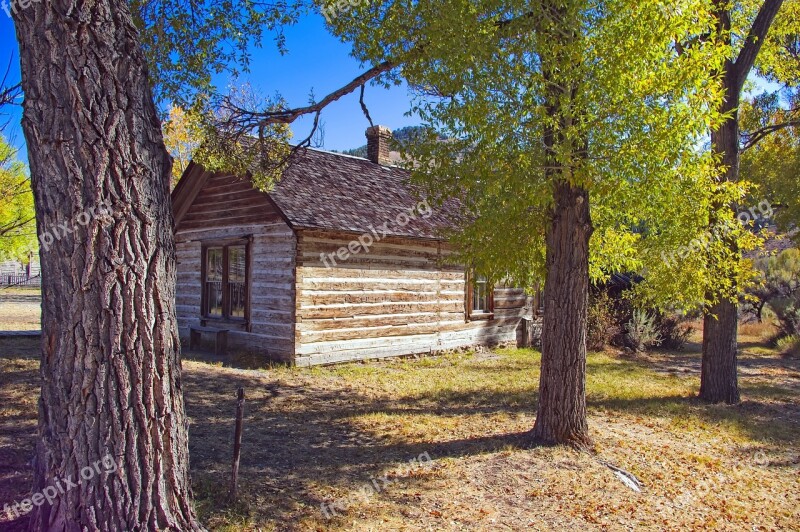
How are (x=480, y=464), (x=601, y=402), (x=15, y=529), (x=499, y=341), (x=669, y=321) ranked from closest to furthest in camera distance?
1. (x=15, y=529)
2. (x=480, y=464)
3. (x=601, y=402)
4. (x=499, y=341)
5. (x=669, y=321)

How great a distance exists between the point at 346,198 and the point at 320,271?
2.54 metres

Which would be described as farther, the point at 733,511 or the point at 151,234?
the point at 733,511

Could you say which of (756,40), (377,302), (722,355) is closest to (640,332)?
(722,355)

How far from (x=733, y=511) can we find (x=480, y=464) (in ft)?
8.48

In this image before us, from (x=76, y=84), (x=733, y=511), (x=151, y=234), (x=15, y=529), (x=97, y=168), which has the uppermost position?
(x=76, y=84)

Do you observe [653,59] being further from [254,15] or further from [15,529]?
[15,529]

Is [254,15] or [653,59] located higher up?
[254,15]

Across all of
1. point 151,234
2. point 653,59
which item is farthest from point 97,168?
point 653,59

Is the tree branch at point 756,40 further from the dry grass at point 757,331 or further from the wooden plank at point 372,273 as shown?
the dry grass at point 757,331

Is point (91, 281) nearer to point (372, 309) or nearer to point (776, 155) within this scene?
point (372, 309)

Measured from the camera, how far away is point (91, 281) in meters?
3.52

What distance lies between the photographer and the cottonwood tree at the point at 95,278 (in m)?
3.53

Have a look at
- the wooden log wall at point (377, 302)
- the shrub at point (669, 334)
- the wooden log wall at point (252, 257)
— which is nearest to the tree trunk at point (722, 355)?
the wooden log wall at point (377, 302)

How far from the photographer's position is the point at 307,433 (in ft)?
25.3
